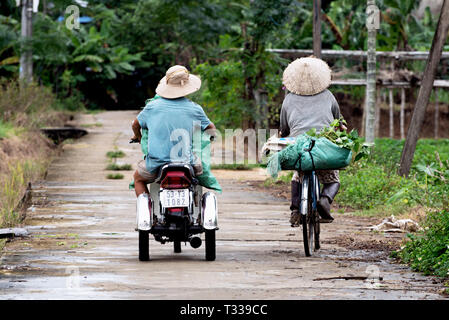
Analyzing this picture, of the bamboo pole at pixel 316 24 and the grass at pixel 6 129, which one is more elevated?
the bamboo pole at pixel 316 24

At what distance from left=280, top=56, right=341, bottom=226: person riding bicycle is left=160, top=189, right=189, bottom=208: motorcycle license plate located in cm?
148

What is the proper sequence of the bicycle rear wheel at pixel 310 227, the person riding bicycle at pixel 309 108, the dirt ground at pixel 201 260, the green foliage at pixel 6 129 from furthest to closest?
the green foliage at pixel 6 129 → the person riding bicycle at pixel 309 108 → the bicycle rear wheel at pixel 310 227 → the dirt ground at pixel 201 260

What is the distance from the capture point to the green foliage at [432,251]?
8.08 metres

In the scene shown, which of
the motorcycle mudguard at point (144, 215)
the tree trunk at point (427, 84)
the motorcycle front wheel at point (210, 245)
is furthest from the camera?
the tree trunk at point (427, 84)

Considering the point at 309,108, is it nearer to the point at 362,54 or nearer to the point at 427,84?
the point at 427,84

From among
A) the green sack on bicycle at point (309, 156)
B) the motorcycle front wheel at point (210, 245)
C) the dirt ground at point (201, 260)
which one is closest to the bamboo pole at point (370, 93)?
the dirt ground at point (201, 260)

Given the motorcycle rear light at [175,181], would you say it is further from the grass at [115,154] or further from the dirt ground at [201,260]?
the grass at [115,154]

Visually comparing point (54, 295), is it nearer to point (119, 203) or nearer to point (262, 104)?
point (119, 203)

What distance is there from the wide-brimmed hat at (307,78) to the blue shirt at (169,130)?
4.00 ft

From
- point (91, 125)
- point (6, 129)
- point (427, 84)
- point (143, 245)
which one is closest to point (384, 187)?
point (427, 84)

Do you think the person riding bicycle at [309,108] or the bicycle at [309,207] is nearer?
the bicycle at [309,207]
